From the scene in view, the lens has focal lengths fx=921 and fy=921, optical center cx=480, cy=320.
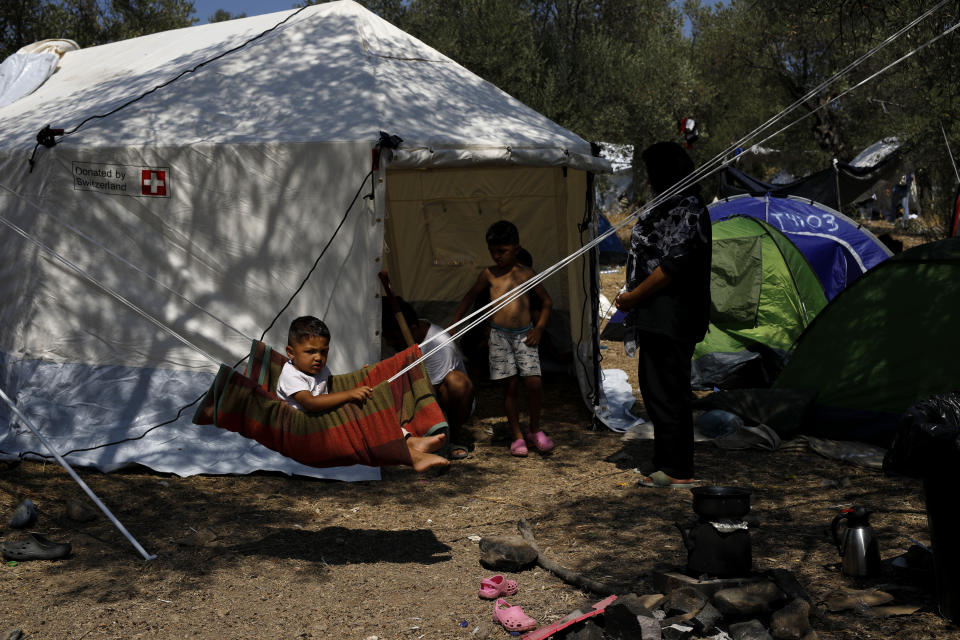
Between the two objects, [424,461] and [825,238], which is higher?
[825,238]

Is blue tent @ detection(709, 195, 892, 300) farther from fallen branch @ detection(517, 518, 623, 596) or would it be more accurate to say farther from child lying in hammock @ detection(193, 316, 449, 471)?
child lying in hammock @ detection(193, 316, 449, 471)

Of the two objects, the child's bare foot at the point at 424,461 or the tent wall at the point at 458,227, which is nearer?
the child's bare foot at the point at 424,461

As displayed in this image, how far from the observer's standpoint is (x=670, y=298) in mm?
4914

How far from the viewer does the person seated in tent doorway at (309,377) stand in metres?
4.07

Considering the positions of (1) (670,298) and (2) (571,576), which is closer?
(2) (571,576)

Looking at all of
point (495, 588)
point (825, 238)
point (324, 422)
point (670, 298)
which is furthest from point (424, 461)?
point (825, 238)

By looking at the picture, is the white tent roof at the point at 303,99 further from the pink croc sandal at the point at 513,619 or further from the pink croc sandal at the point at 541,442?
the pink croc sandal at the point at 513,619

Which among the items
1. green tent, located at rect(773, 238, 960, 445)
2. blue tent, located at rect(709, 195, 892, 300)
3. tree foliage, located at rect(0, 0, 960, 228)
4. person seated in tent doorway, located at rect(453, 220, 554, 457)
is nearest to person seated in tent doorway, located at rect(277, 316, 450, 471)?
person seated in tent doorway, located at rect(453, 220, 554, 457)

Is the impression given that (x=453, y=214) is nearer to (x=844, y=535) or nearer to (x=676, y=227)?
(x=676, y=227)

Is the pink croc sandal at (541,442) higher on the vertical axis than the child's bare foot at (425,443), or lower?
lower

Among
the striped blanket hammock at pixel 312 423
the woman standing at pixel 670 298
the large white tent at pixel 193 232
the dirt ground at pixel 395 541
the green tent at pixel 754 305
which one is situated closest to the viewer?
the dirt ground at pixel 395 541

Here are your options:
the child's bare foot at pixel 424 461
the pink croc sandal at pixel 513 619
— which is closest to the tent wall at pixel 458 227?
the child's bare foot at pixel 424 461

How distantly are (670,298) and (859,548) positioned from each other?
172 centimetres

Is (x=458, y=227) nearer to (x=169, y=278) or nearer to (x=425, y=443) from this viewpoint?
(x=169, y=278)
